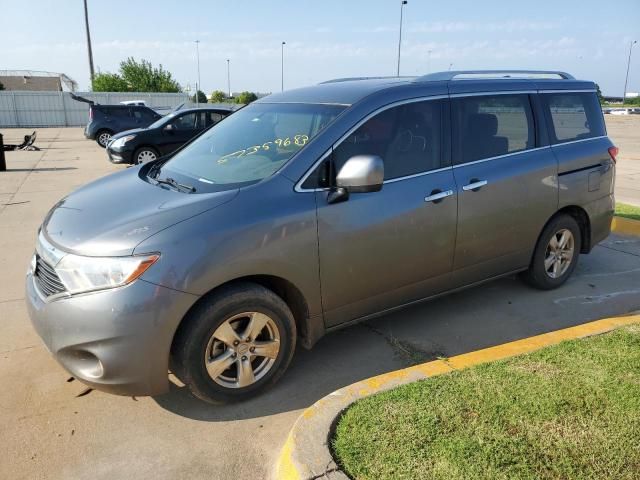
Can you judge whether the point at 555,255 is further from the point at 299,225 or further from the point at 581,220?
the point at 299,225

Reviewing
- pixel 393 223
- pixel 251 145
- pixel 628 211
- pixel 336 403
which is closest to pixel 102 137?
pixel 628 211

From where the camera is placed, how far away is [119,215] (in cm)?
304

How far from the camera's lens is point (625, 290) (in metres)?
5.05

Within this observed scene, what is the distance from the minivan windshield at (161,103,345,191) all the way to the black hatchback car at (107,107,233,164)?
8470 millimetres

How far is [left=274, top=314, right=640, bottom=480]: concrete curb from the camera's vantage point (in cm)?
240

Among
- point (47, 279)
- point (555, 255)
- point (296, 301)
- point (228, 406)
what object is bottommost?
point (228, 406)

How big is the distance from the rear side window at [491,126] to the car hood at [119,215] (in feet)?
6.26

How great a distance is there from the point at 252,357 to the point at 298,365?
0.58 m

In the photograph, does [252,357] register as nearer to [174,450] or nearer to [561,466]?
[174,450]

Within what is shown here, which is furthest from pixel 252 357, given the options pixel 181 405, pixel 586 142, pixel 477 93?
pixel 586 142

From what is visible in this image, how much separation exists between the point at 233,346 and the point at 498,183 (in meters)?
2.41

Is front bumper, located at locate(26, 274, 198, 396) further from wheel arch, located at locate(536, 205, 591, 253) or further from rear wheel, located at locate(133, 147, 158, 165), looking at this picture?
rear wheel, located at locate(133, 147, 158, 165)

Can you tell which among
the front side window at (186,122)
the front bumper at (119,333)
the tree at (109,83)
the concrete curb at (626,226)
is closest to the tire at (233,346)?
the front bumper at (119,333)

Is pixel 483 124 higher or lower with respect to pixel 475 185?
higher
